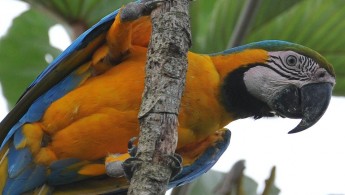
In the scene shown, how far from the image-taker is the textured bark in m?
2.76

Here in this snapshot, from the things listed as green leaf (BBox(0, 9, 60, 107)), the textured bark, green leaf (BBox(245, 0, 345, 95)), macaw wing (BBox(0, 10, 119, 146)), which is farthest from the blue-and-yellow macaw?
green leaf (BBox(0, 9, 60, 107))

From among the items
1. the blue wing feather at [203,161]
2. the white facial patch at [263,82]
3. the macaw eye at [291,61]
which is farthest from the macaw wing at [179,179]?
the macaw eye at [291,61]

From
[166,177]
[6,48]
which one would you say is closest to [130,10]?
[166,177]

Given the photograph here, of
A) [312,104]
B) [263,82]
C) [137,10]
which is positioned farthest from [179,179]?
[137,10]

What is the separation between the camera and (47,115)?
4059 mm

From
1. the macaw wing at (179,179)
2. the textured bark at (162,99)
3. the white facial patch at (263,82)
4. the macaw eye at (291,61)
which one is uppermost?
the textured bark at (162,99)

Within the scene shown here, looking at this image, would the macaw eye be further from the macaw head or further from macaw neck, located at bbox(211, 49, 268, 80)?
macaw neck, located at bbox(211, 49, 268, 80)

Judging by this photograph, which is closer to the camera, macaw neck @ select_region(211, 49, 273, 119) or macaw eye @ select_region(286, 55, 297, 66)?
macaw neck @ select_region(211, 49, 273, 119)

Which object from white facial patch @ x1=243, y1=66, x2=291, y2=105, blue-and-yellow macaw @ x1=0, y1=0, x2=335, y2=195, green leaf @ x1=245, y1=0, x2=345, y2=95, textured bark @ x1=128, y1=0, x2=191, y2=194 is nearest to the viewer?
textured bark @ x1=128, y1=0, x2=191, y2=194

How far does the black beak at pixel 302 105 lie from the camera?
4160 millimetres

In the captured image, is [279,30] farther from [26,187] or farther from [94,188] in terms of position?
[26,187]

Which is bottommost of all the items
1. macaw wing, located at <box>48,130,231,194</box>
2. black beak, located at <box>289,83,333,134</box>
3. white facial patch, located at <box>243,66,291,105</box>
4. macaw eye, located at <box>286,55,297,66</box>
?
macaw wing, located at <box>48,130,231,194</box>

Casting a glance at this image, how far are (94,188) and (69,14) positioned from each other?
1.11 metres

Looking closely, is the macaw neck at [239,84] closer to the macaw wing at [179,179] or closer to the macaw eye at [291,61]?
the macaw eye at [291,61]
